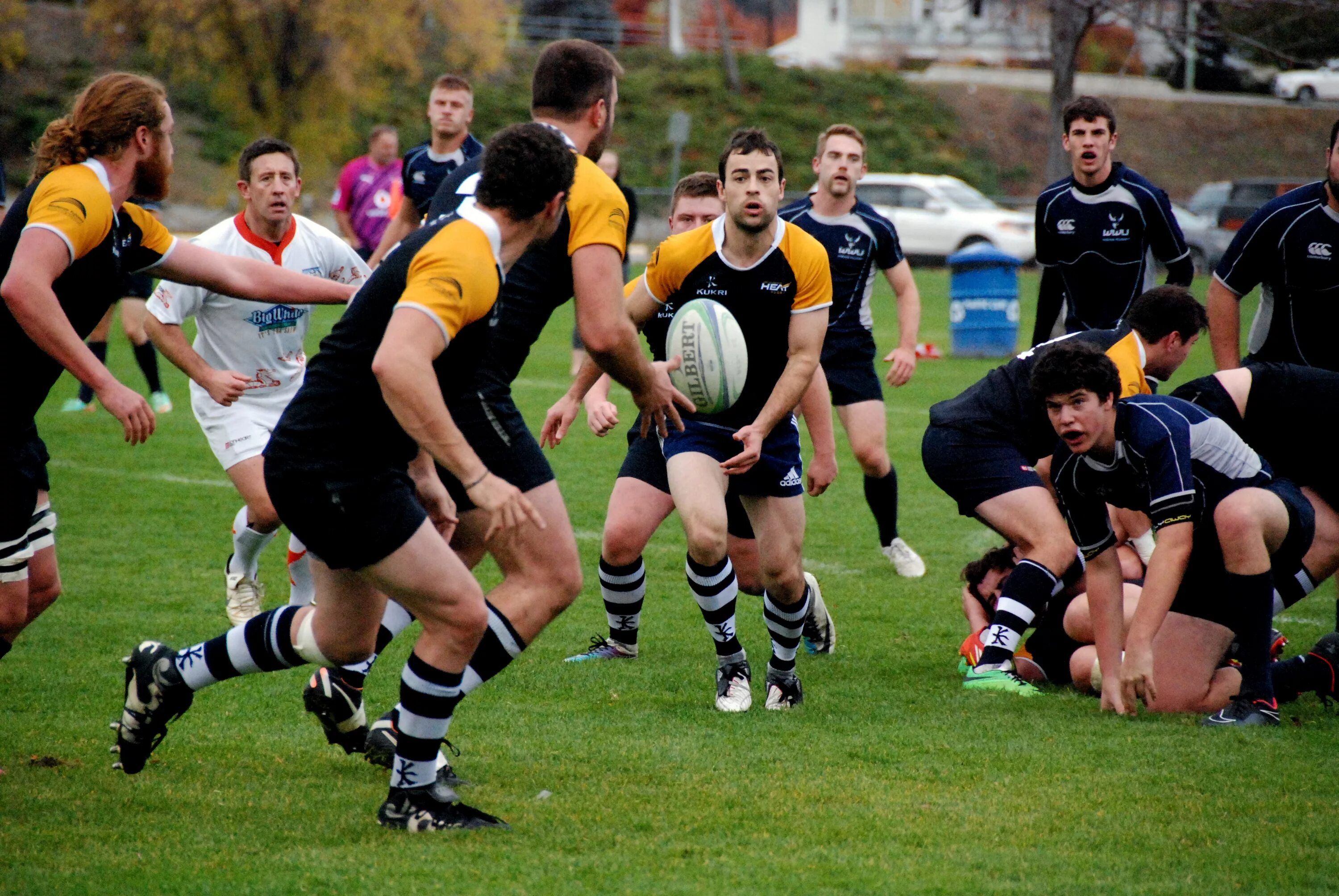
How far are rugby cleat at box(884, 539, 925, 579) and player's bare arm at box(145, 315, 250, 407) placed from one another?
149 inches

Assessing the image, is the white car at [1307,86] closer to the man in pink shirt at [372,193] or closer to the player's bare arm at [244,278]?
the man in pink shirt at [372,193]

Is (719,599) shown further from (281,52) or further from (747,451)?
(281,52)

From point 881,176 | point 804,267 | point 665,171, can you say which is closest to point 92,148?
point 804,267

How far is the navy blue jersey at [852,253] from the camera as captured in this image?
799cm

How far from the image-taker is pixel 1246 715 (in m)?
5.16

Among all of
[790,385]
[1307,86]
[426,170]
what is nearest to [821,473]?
[790,385]

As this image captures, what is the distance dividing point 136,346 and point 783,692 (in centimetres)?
920

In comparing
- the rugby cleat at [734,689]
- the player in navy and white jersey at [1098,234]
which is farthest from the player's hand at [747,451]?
the player in navy and white jersey at [1098,234]

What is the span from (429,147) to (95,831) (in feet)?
23.2

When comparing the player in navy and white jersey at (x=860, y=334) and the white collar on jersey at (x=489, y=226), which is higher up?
the white collar on jersey at (x=489, y=226)

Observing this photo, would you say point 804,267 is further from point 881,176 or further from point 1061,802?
point 881,176

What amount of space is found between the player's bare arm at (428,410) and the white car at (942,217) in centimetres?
2697

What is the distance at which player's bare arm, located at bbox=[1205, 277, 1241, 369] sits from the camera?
6.41m

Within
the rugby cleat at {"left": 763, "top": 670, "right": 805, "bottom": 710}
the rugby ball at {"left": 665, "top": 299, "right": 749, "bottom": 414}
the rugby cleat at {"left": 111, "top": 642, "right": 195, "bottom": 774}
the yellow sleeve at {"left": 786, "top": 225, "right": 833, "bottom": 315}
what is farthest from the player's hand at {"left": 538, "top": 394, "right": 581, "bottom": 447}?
the rugby cleat at {"left": 111, "top": 642, "right": 195, "bottom": 774}
